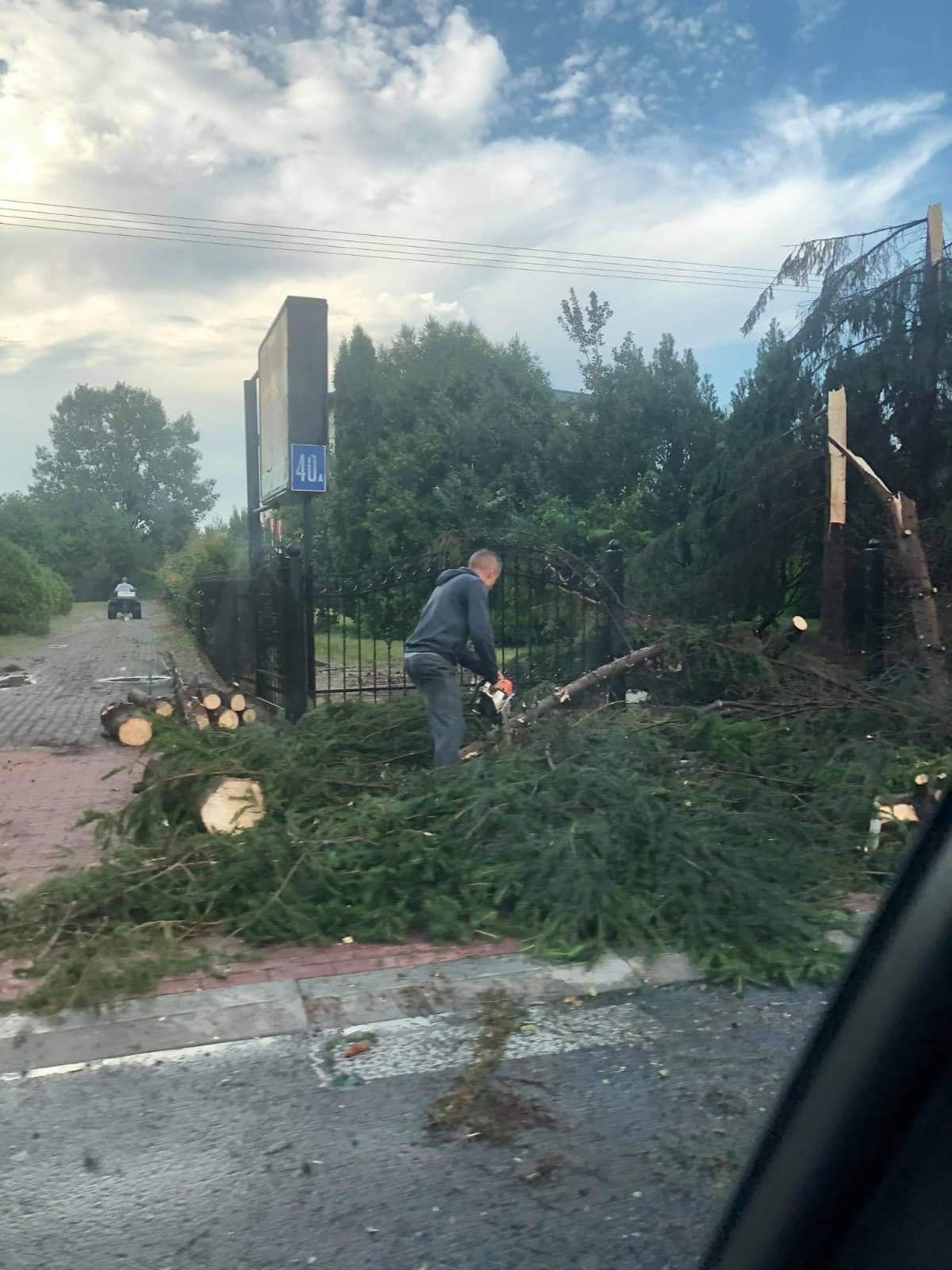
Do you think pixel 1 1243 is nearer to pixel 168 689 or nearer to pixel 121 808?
pixel 121 808

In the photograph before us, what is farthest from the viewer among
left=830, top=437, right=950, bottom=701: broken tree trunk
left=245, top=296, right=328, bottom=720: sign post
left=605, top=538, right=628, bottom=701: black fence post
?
left=245, top=296, right=328, bottom=720: sign post

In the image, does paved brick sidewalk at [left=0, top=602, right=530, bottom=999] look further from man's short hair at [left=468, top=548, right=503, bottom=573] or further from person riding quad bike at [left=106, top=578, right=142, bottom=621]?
person riding quad bike at [left=106, top=578, right=142, bottom=621]

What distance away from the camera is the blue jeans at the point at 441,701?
264 inches

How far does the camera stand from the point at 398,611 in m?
12.0

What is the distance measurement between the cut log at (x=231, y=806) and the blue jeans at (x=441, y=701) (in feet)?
4.36

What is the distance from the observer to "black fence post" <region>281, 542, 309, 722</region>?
31.7ft

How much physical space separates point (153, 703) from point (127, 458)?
72.4 m

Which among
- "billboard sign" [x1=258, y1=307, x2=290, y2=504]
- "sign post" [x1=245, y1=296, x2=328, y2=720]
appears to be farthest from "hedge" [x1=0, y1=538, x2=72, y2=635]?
"sign post" [x1=245, y1=296, x2=328, y2=720]

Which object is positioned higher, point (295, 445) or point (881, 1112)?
point (295, 445)

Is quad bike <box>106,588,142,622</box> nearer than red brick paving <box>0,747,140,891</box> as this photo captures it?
No

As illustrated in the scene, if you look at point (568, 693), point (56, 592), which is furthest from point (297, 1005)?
point (56, 592)

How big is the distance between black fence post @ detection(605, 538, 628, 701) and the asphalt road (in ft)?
18.0

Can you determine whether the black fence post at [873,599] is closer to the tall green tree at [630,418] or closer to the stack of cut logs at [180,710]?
the stack of cut logs at [180,710]

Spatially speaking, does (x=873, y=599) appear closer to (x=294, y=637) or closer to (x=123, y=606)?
(x=294, y=637)
